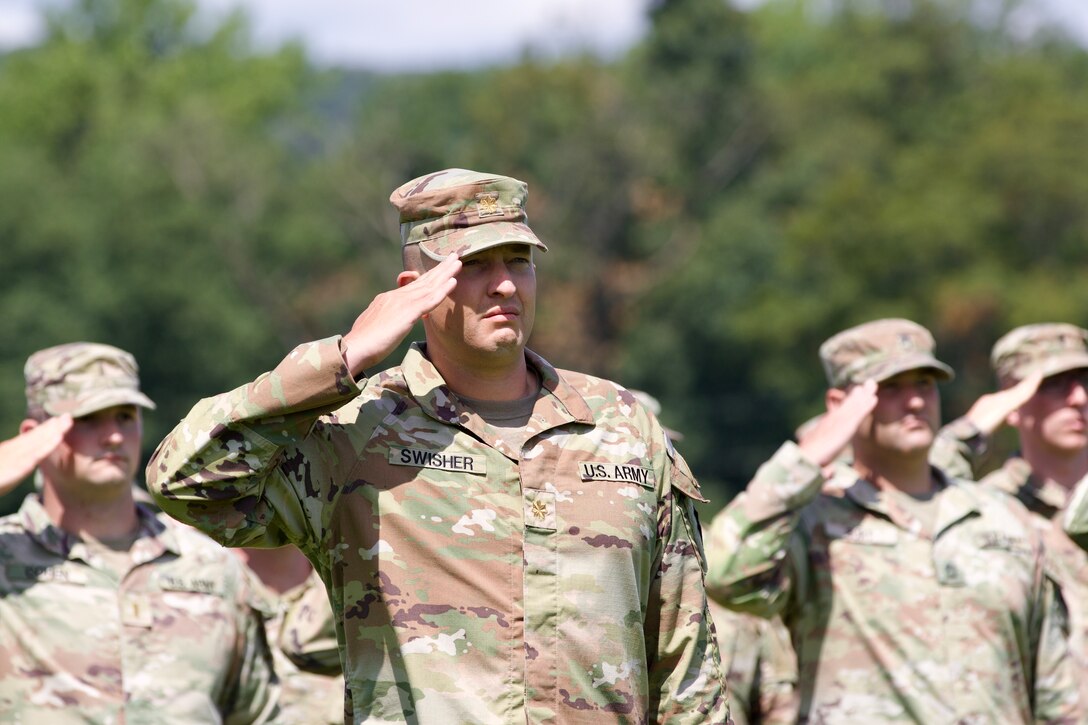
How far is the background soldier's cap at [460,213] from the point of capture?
5.42 meters

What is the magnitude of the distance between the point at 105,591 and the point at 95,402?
0.70 meters

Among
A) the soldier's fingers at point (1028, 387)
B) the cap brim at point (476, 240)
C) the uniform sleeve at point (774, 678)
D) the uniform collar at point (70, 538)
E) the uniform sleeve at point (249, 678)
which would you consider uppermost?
the cap brim at point (476, 240)

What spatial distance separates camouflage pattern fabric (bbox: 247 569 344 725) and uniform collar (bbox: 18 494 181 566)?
1.32ft

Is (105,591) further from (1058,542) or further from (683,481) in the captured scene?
(1058,542)

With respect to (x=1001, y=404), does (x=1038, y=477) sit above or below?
below

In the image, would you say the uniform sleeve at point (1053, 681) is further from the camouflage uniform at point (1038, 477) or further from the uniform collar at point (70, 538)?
the uniform collar at point (70, 538)

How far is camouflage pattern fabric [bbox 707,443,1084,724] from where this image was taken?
7.35m

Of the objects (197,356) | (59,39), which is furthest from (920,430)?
(59,39)

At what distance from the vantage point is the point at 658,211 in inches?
2067

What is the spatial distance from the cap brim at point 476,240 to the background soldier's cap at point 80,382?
99.8 inches

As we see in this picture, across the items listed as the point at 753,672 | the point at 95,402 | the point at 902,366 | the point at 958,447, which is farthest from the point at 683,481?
the point at 958,447

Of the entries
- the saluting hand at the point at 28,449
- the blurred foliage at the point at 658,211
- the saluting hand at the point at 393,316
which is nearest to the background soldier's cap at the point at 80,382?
the saluting hand at the point at 28,449

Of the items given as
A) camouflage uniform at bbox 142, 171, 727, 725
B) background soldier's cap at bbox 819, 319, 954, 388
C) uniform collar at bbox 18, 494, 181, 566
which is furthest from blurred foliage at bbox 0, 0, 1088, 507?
camouflage uniform at bbox 142, 171, 727, 725

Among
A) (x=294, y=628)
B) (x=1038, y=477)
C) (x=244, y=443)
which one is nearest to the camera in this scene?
(x=244, y=443)
